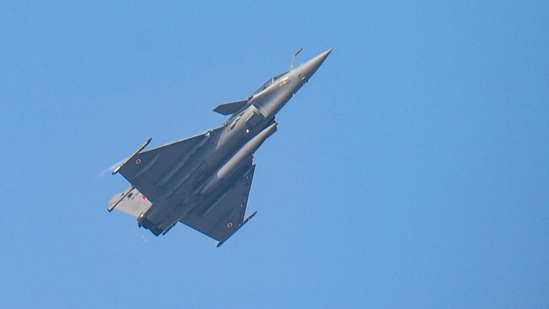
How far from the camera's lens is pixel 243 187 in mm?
53781

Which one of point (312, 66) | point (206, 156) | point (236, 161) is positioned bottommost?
point (206, 156)

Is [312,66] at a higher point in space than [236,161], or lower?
higher

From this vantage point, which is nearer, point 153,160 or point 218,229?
point 153,160

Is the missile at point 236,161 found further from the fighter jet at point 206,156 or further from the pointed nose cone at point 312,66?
the pointed nose cone at point 312,66

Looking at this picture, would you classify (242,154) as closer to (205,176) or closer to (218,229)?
(205,176)

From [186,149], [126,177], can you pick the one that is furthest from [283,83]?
[126,177]

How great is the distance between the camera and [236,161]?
48719 mm

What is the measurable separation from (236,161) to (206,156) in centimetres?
152

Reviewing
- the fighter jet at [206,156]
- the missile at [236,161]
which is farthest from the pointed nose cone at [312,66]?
the missile at [236,161]

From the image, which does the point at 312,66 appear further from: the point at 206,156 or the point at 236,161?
the point at 206,156

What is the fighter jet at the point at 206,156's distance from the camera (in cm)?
4859

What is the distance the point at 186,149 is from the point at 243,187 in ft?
18.8

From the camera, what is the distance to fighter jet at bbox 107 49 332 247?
48.6 metres

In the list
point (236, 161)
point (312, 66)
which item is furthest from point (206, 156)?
point (312, 66)
